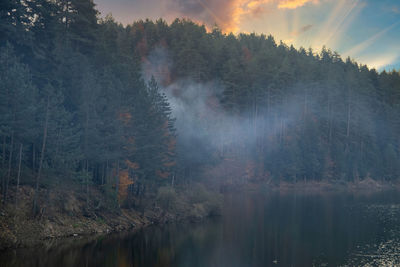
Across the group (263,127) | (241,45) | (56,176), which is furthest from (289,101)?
(56,176)

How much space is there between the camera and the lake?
30.6 meters

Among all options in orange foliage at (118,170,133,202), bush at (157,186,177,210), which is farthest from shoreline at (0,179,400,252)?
orange foliage at (118,170,133,202)

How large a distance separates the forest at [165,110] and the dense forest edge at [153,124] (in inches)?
10.3

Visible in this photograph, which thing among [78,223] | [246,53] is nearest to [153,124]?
[78,223]

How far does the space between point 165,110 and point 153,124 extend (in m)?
6.29

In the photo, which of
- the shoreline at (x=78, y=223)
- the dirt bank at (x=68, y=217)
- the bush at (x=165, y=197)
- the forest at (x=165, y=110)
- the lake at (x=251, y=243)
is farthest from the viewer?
Result: the bush at (x=165, y=197)

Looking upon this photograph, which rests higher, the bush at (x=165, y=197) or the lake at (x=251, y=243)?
the bush at (x=165, y=197)

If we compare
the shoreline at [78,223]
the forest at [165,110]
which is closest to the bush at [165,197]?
the shoreline at [78,223]

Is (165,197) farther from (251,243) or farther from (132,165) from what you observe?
(251,243)

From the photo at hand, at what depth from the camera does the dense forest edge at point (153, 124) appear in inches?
1400

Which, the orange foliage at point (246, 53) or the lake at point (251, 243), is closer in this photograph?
the lake at point (251, 243)

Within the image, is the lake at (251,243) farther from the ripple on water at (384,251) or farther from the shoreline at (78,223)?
the shoreline at (78,223)

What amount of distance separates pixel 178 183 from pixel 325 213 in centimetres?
2601

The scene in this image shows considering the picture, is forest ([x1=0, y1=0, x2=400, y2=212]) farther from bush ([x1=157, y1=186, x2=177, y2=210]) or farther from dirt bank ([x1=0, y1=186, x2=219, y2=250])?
bush ([x1=157, y1=186, x2=177, y2=210])
